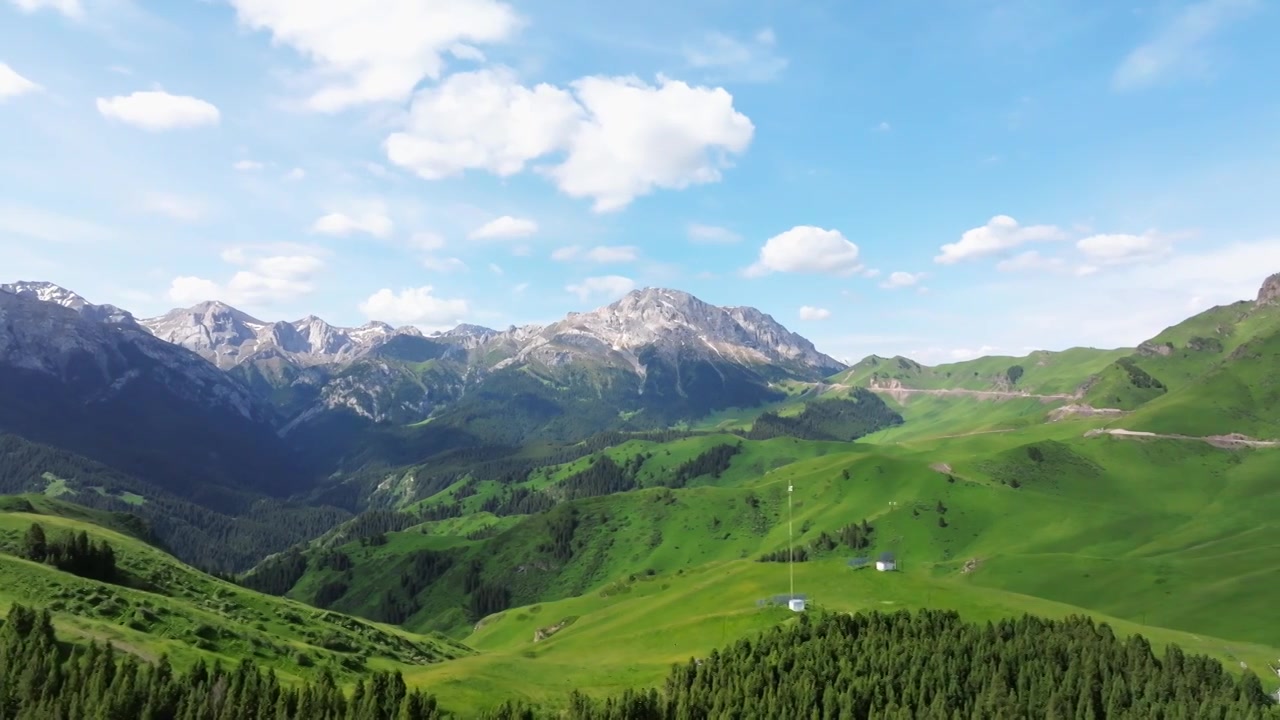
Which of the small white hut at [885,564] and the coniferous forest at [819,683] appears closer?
the coniferous forest at [819,683]

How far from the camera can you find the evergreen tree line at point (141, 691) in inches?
2490

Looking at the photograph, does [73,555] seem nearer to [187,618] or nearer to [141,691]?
[187,618]

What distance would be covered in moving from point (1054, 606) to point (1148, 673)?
4632 centimetres

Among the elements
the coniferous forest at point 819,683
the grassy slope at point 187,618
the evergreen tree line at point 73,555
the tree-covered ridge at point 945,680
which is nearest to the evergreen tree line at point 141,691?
the coniferous forest at point 819,683

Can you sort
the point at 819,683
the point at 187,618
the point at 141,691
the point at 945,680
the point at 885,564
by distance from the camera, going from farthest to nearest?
the point at 885,564
the point at 187,618
the point at 945,680
the point at 819,683
the point at 141,691

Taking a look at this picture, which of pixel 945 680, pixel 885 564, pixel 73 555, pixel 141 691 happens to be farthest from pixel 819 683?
pixel 73 555

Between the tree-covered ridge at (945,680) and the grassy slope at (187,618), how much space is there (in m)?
36.8

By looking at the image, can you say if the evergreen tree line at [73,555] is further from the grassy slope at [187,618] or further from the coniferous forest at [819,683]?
the coniferous forest at [819,683]

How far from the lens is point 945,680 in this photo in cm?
9062

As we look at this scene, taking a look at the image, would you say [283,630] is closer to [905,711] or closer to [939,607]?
[905,711]

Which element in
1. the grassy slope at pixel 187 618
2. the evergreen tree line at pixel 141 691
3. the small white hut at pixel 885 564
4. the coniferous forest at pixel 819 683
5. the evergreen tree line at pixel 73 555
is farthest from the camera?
the small white hut at pixel 885 564

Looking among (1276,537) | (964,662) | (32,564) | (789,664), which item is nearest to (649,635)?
(789,664)

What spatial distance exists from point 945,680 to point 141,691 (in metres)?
89.1

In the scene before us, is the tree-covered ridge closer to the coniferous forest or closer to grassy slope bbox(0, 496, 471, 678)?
the coniferous forest
